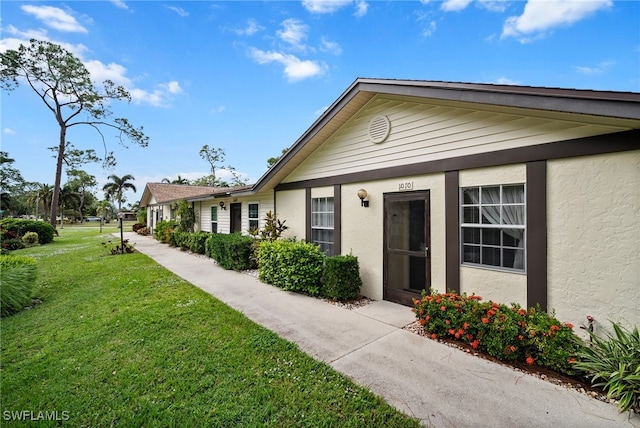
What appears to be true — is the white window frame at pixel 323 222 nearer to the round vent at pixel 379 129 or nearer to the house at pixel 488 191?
the house at pixel 488 191

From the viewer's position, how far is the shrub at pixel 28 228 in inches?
623

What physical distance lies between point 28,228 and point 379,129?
2260 centimetres

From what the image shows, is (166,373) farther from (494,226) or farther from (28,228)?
(28,228)

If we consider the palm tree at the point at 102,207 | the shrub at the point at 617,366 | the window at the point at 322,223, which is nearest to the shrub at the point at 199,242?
the window at the point at 322,223

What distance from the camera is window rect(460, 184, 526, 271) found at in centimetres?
392

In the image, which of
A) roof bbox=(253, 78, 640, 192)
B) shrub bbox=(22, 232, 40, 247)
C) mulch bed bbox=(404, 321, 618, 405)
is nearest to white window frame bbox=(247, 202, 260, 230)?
roof bbox=(253, 78, 640, 192)

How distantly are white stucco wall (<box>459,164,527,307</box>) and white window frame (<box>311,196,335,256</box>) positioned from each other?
3283 millimetres

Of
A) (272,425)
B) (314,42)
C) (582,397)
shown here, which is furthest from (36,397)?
(314,42)

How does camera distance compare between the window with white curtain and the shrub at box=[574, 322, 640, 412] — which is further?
the window with white curtain

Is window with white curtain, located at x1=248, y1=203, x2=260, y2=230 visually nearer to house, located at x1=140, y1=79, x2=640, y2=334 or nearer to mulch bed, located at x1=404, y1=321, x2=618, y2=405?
house, located at x1=140, y1=79, x2=640, y2=334

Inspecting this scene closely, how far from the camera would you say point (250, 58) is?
1061 cm

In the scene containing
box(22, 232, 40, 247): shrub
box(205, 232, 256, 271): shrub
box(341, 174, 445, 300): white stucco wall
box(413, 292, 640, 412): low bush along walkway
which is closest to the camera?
box(413, 292, 640, 412): low bush along walkway

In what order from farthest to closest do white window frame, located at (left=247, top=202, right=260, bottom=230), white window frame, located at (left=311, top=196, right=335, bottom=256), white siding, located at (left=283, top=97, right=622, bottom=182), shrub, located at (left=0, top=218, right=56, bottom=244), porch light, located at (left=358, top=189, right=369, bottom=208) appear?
shrub, located at (left=0, top=218, right=56, bottom=244) → white window frame, located at (left=247, top=202, right=260, bottom=230) → white window frame, located at (left=311, top=196, right=335, bottom=256) → porch light, located at (left=358, top=189, right=369, bottom=208) → white siding, located at (left=283, top=97, right=622, bottom=182)

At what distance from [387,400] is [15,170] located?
64352 millimetres
